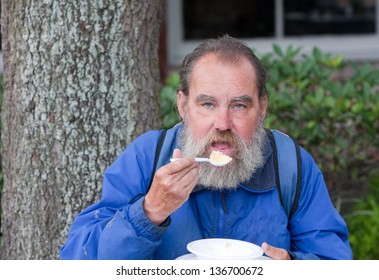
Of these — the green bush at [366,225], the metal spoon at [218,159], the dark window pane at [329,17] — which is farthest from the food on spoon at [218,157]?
the dark window pane at [329,17]

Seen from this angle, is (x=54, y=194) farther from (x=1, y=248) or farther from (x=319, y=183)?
(x=319, y=183)

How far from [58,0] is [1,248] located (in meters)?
1.24

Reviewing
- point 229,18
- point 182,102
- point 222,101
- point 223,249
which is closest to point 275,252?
point 223,249

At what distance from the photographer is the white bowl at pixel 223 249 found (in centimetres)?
236

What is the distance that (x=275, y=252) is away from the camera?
2.41 m

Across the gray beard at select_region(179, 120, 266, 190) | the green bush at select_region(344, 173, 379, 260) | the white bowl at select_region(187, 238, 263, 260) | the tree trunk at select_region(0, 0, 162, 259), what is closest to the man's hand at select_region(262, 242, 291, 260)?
the white bowl at select_region(187, 238, 263, 260)

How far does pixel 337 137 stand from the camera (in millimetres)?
4707

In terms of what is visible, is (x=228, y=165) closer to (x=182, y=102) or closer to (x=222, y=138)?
(x=222, y=138)

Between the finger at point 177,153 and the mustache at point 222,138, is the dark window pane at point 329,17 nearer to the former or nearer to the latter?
the mustache at point 222,138

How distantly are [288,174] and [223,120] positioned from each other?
0.31m

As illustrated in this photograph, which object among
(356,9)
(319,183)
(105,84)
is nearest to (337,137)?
(105,84)

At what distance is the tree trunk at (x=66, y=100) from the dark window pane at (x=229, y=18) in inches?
211

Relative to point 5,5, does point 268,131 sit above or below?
below

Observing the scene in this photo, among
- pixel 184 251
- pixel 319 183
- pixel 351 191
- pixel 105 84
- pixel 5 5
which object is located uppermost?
pixel 5 5
